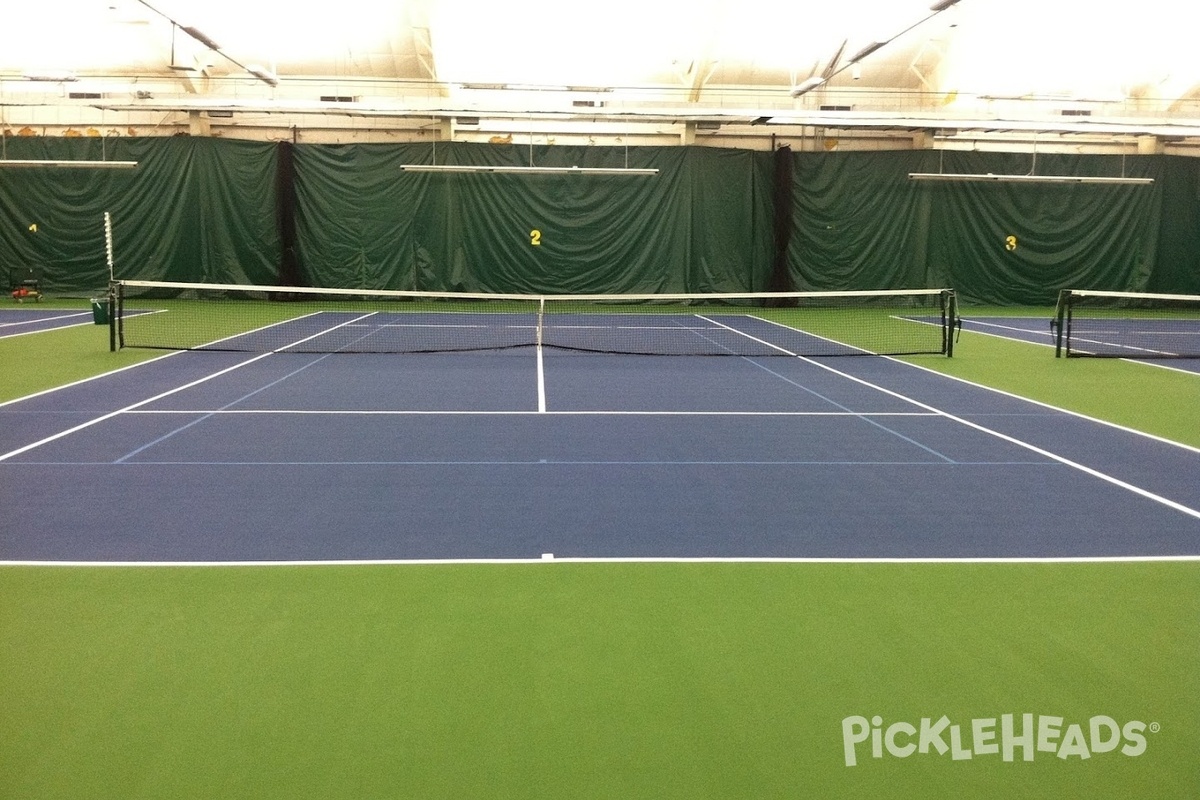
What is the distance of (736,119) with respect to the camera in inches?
822

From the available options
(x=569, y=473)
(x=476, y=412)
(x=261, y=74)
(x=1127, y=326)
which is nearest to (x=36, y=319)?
(x=261, y=74)

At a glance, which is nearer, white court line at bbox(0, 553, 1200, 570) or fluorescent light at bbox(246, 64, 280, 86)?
white court line at bbox(0, 553, 1200, 570)

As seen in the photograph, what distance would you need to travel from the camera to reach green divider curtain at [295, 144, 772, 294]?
22.7 m

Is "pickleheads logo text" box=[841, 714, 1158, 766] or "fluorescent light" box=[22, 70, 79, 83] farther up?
"fluorescent light" box=[22, 70, 79, 83]

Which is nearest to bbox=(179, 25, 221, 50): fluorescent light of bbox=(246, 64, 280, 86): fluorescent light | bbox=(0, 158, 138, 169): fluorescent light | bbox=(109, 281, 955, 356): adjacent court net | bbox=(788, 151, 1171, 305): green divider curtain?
bbox=(246, 64, 280, 86): fluorescent light

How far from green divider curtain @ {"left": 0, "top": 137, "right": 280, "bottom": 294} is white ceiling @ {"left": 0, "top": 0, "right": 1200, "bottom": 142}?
5.26 ft

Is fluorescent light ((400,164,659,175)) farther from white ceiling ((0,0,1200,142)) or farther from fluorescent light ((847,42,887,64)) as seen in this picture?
fluorescent light ((847,42,887,64))

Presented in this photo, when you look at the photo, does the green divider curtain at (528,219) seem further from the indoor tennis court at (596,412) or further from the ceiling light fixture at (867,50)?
the ceiling light fixture at (867,50)

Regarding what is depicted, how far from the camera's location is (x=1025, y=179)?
22.6 meters

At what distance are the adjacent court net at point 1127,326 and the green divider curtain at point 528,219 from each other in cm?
Answer: 842

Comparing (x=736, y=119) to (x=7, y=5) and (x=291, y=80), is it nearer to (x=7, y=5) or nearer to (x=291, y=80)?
(x=291, y=80)

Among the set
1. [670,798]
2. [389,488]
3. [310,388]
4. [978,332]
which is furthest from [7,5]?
[670,798]

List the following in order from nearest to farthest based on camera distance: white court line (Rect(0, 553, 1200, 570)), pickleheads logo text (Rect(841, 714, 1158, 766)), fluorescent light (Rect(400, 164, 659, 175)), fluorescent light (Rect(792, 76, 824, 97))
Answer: pickleheads logo text (Rect(841, 714, 1158, 766)), white court line (Rect(0, 553, 1200, 570)), fluorescent light (Rect(792, 76, 824, 97)), fluorescent light (Rect(400, 164, 659, 175))

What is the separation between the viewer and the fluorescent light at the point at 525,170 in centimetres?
2098
